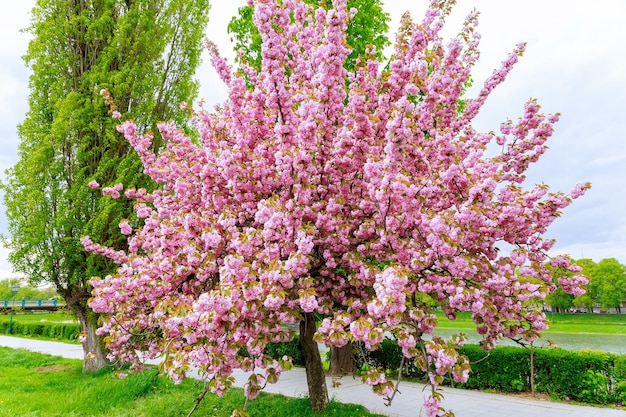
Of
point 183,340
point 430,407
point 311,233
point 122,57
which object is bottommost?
point 430,407

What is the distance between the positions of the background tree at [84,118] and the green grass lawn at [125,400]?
1.37m

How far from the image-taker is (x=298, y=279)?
468 centimetres

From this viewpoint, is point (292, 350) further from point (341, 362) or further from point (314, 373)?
point (314, 373)

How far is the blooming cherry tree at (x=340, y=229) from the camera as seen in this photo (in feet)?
13.1

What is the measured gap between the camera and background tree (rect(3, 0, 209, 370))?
10.6 metres

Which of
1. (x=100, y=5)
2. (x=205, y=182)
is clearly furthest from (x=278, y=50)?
(x=100, y=5)

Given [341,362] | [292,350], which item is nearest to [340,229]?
[341,362]

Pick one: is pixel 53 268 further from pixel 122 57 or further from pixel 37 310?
pixel 37 310

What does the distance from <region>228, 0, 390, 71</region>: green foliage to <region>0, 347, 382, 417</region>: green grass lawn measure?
7.43m

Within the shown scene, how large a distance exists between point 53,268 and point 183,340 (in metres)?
7.25

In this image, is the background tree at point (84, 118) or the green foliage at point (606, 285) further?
the green foliage at point (606, 285)

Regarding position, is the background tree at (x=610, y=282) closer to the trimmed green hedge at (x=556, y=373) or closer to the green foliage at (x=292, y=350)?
the trimmed green hedge at (x=556, y=373)

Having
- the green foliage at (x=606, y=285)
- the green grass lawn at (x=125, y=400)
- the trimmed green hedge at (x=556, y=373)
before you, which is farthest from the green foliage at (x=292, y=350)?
the green foliage at (x=606, y=285)

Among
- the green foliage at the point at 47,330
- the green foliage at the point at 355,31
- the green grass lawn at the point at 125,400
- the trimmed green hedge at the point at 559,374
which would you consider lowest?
the green foliage at the point at 47,330
